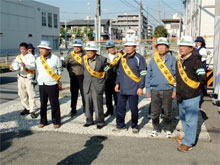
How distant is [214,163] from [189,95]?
1.16 m

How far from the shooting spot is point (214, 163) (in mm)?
3701

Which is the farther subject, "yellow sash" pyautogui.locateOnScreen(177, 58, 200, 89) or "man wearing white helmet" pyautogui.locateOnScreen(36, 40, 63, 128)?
"man wearing white helmet" pyautogui.locateOnScreen(36, 40, 63, 128)

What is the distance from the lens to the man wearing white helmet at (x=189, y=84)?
12.7 ft

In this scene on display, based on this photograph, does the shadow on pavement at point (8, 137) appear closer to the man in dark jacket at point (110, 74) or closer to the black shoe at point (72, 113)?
the black shoe at point (72, 113)

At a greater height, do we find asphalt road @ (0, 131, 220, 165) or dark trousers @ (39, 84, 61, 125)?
dark trousers @ (39, 84, 61, 125)

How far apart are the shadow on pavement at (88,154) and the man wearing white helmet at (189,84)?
148 cm

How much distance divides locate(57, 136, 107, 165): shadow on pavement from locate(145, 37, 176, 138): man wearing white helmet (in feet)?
4.19

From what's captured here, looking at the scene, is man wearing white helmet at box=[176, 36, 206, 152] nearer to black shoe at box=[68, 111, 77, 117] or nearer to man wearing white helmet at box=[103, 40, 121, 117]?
man wearing white helmet at box=[103, 40, 121, 117]

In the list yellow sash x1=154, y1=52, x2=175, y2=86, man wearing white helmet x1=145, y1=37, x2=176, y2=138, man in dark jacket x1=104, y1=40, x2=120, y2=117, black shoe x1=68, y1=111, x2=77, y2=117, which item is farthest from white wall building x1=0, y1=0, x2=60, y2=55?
yellow sash x1=154, y1=52, x2=175, y2=86

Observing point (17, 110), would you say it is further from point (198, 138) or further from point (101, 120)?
point (198, 138)

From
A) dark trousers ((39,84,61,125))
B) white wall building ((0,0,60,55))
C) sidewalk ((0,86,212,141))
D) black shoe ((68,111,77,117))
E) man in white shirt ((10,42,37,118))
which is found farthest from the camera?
white wall building ((0,0,60,55))

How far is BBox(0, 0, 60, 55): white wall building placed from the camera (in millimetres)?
35062

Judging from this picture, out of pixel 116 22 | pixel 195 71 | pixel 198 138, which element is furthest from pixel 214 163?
pixel 116 22

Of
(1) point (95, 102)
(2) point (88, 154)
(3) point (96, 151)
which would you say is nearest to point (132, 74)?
(1) point (95, 102)
